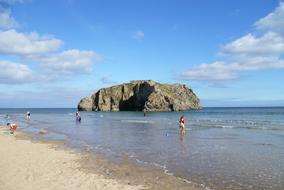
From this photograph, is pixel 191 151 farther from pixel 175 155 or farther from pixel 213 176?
pixel 213 176

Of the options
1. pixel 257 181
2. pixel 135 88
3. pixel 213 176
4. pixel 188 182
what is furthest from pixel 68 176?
pixel 135 88

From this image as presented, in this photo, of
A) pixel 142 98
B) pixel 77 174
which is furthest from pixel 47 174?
pixel 142 98

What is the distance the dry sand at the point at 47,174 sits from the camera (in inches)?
558

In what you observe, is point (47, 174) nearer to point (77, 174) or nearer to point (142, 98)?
point (77, 174)

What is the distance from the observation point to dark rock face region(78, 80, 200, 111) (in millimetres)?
157000

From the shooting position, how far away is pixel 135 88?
588 ft

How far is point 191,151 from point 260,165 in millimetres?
6224

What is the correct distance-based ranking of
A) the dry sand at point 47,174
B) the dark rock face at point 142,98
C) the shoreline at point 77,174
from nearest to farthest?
1. the dry sand at point 47,174
2. the shoreline at point 77,174
3. the dark rock face at point 142,98

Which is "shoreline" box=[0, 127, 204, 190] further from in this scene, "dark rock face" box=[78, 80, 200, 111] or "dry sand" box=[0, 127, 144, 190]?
"dark rock face" box=[78, 80, 200, 111]

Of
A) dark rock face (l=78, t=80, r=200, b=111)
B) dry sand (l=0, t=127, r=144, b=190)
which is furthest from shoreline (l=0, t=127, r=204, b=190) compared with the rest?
dark rock face (l=78, t=80, r=200, b=111)

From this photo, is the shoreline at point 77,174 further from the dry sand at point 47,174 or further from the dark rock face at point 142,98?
the dark rock face at point 142,98

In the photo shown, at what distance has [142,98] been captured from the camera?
168 m

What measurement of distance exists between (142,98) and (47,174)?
151841 millimetres

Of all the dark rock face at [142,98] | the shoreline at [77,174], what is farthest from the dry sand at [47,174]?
the dark rock face at [142,98]
